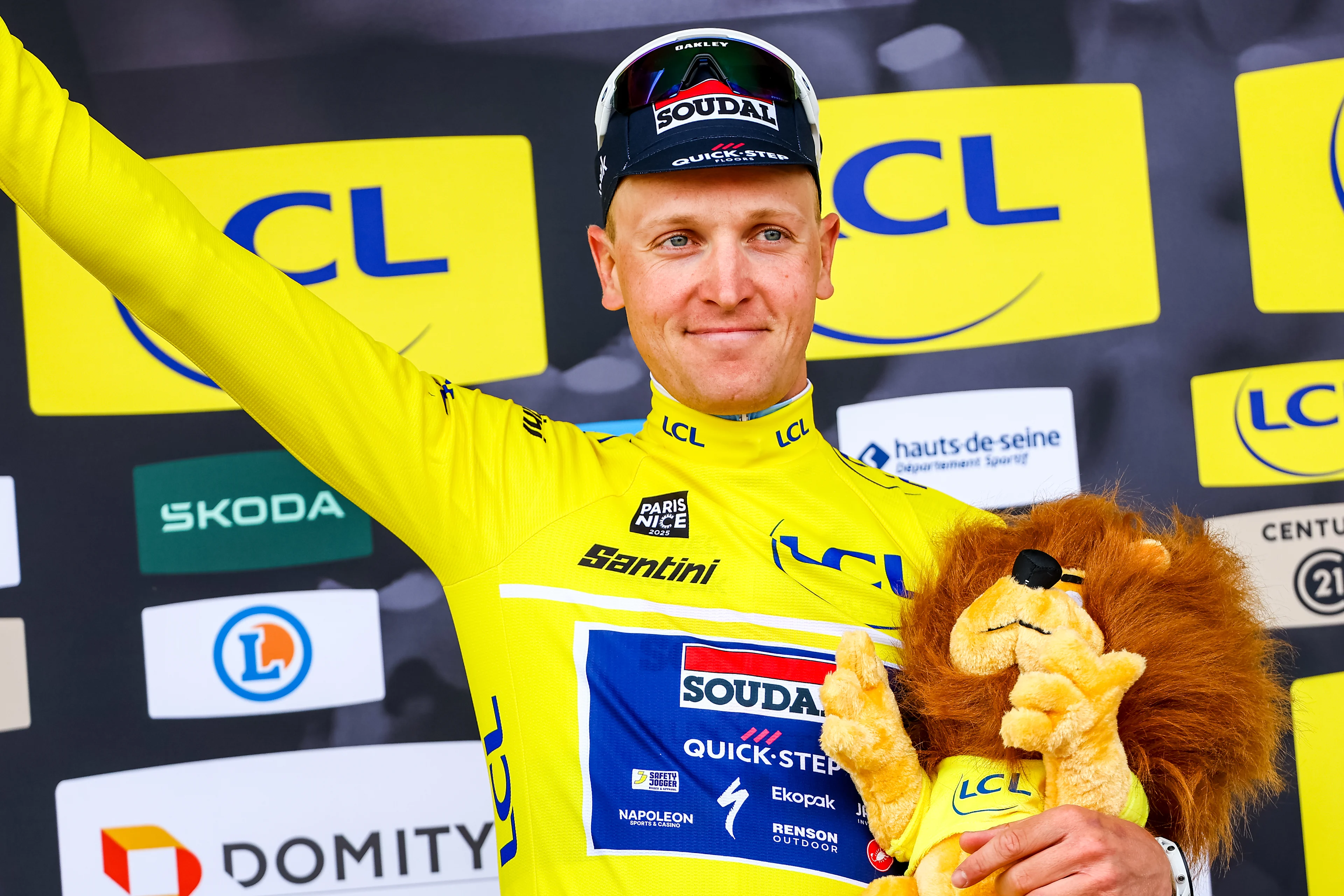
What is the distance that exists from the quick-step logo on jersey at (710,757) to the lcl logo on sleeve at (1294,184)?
1355 mm

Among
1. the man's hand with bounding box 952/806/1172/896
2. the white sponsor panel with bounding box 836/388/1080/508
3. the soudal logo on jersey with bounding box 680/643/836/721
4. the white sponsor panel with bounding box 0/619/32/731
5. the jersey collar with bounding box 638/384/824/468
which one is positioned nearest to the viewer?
the man's hand with bounding box 952/806/1172/896

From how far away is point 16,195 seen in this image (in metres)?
0.85

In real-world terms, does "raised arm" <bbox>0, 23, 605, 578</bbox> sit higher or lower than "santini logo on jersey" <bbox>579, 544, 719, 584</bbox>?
higher

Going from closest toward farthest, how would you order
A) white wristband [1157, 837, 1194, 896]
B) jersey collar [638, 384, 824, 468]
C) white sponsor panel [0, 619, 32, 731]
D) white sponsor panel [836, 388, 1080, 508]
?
white wristband [1157, 837, 1194, 896] → jersey collar [638, 384, 824, 468] → white sponsor panel [0, 619, 32, 731] → white sponsor panel [836, 388, 1080, 508]

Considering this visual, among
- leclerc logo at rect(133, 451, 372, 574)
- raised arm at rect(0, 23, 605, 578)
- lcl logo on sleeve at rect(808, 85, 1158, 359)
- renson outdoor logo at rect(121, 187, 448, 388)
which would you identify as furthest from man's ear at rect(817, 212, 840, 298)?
leclerc logo at rect(133, 451, 372, 574)

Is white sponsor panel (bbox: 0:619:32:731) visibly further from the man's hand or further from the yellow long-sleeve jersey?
the man's hand

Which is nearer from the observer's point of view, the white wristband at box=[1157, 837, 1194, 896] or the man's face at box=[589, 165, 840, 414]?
the white wristband at box=[1157, 837, 1194, 896]

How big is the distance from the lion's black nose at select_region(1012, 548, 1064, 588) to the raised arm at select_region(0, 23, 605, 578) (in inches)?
17.7

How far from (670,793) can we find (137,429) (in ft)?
3.87

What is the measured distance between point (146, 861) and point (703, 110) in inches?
57.1

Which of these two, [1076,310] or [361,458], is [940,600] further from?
[1076,310]

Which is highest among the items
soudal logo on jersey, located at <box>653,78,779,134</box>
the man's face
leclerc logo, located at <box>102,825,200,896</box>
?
soudal logo on jersey, located at <box>653,78,779,134</box>

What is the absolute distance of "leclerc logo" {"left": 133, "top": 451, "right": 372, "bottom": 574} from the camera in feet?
5.31

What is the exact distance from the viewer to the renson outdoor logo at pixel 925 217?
Result: 1725mm
